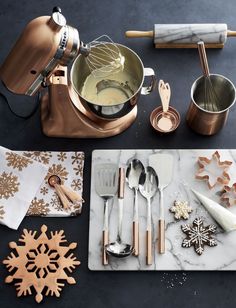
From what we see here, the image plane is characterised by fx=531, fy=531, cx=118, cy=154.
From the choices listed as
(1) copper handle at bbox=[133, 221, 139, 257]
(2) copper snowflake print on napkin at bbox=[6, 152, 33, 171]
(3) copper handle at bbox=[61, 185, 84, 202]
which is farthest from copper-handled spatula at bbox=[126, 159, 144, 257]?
(2) copper snowflake print on napkin at bbox=[6, 152, 33, 171]

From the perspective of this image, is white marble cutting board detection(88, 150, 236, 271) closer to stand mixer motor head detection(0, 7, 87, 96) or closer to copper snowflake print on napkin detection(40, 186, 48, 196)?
copper snowflake print on napkin detection(40, 186, 48, 196)

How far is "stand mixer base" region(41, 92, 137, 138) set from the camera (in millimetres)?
1077

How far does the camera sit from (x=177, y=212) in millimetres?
1039

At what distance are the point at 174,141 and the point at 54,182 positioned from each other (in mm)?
264

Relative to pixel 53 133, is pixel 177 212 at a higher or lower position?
lower

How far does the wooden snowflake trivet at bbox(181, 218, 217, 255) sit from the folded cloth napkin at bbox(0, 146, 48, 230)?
311mm

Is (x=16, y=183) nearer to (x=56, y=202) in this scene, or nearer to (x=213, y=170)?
(x=56, y=202)

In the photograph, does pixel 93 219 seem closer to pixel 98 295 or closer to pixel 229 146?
pixel 98 295

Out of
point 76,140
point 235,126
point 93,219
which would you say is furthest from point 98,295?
point 235,126

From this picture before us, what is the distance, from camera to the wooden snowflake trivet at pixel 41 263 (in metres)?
1.00

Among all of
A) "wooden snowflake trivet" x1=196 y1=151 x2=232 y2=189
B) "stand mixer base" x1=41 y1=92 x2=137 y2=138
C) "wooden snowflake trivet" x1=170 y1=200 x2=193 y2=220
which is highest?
"stand mixer base" x1=41 y1=92 x2=137 y2=138

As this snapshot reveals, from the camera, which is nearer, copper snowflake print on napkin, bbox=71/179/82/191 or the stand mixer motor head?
the stand mixer motor head

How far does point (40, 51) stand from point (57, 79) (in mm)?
134

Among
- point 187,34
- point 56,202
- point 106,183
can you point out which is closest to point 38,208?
point 56,202
